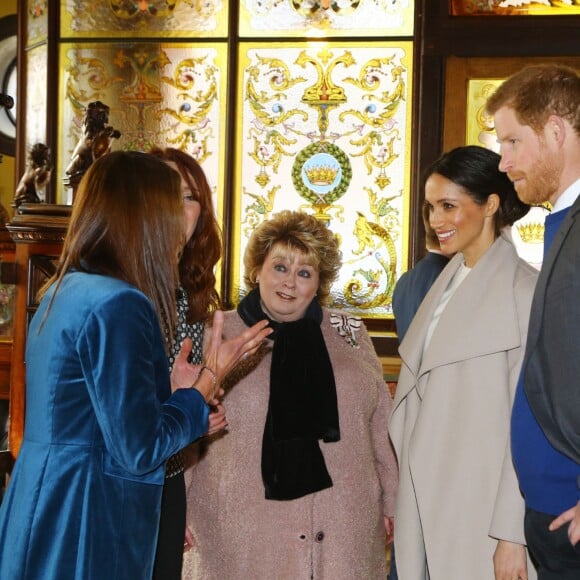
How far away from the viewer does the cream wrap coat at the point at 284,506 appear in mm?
2607

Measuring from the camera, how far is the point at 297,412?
8.59 ft

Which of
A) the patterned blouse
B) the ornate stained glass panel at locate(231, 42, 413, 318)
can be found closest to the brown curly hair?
the patterned blouse

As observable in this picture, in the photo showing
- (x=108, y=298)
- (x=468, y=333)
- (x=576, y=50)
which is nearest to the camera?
(x=108, y=298)

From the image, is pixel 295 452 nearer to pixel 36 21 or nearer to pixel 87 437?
pixel 87 437

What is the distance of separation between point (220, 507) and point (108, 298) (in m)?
1.21

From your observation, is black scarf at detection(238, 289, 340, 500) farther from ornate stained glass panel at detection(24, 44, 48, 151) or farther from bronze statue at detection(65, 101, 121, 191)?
ornate stained glass panel at detection(24, 44, 48, 151)

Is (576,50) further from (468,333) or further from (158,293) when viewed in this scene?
(158,293)

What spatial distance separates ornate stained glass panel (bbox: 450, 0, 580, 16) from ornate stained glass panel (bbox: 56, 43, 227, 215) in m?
1.33

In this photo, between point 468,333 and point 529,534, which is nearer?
point 529,534

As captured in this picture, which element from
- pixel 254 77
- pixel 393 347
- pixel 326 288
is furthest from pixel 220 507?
pixel 254 77

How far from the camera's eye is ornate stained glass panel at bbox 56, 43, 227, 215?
16.3 feet

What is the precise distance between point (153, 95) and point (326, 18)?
1.06 m

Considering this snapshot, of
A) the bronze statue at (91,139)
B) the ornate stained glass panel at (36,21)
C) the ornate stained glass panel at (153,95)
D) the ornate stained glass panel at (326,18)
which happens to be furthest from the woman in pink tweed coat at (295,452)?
the ornate stained glass panel at (36,21)

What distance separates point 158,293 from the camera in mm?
1768
